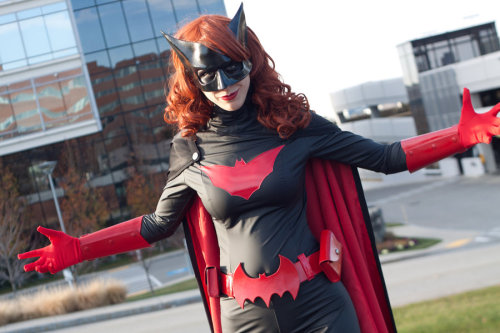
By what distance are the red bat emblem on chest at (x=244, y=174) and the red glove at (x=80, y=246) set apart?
50 centimetres

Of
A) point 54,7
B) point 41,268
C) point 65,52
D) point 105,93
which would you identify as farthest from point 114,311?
point 54,7

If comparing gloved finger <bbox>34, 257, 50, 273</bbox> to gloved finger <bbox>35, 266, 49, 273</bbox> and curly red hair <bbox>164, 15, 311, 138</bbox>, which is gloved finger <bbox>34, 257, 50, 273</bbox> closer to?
gloved finger <bbox>35, 266, 49, 273</bbox>

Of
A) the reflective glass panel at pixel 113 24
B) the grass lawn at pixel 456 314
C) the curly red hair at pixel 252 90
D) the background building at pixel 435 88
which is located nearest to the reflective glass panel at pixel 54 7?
the reflective glass panel at pixel 113 24

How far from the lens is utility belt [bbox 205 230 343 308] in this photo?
2168 mm

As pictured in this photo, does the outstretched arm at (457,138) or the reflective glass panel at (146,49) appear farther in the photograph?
the reflective glass panel at (146,49)

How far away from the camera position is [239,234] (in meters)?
2.25

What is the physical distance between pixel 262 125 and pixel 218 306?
84 centimetres

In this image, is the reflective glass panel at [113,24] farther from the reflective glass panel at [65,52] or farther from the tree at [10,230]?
the tree at [10,230]

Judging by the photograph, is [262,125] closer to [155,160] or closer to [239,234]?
[239,234]

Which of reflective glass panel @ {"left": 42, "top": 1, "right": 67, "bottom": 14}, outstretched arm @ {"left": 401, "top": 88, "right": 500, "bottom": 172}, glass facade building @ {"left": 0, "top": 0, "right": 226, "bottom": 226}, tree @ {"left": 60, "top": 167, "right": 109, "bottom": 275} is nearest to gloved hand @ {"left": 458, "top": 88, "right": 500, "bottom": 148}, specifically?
outstretched arm @ {"left": 401, "top": 88, "right": 500, "bottom": 172}

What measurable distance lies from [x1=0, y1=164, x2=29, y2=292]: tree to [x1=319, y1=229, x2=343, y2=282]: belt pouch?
15813 millimetres

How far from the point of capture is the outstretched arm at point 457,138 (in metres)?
2.12

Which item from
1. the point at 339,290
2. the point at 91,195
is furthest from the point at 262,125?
the point at 91,195

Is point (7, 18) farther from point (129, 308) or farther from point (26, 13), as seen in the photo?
point (129, 308)
